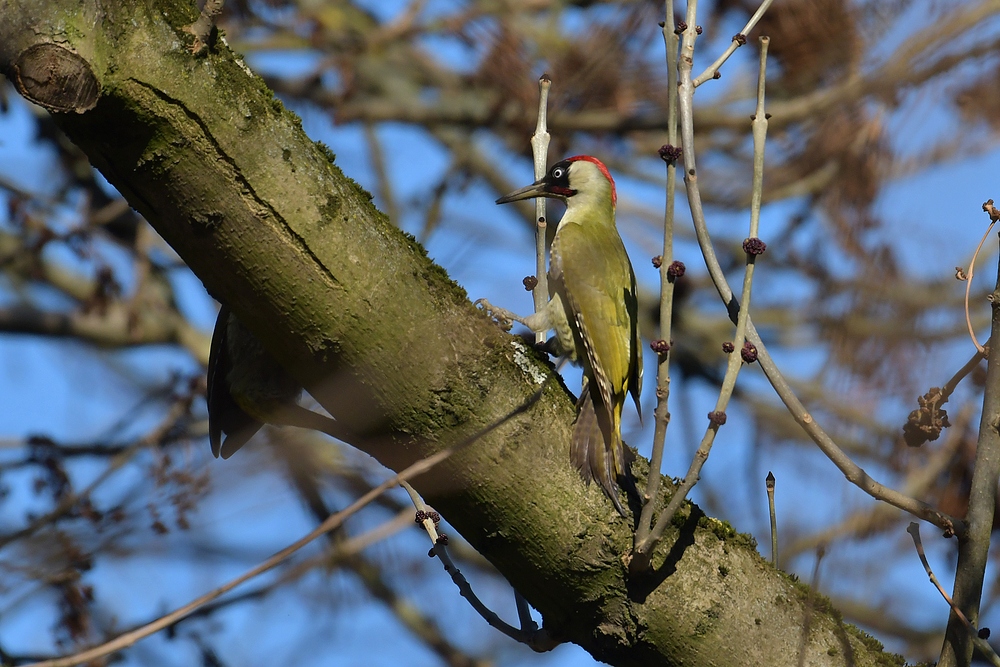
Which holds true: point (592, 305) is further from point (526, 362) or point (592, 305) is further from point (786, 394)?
point (786, 394)

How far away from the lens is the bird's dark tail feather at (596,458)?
221cm

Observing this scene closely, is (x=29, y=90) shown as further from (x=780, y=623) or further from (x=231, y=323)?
(x=780, y=623)

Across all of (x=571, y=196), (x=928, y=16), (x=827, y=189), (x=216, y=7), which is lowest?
(x=216, y=7)

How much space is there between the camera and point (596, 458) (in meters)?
2.22

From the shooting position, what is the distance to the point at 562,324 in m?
3.54

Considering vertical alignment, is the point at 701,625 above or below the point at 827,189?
below

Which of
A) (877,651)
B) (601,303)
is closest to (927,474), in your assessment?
(601,303)

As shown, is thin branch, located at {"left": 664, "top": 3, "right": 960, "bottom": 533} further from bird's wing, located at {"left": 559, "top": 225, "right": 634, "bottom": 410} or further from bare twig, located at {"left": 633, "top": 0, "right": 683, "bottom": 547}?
bird's wing, located at {"left": 559, "top": 225, "right": 634, "bottom": 410}

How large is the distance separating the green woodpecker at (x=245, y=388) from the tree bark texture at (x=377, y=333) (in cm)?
53

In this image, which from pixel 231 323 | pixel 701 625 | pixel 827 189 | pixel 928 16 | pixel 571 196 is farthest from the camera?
pixel 827 189

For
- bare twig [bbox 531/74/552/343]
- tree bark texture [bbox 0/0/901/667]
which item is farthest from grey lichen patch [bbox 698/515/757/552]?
bare twig [bbox 531/74/552/343]

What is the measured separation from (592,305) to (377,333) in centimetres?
158

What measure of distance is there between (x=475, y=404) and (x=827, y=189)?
406 cm

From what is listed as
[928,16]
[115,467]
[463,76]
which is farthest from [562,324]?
[463,76]
